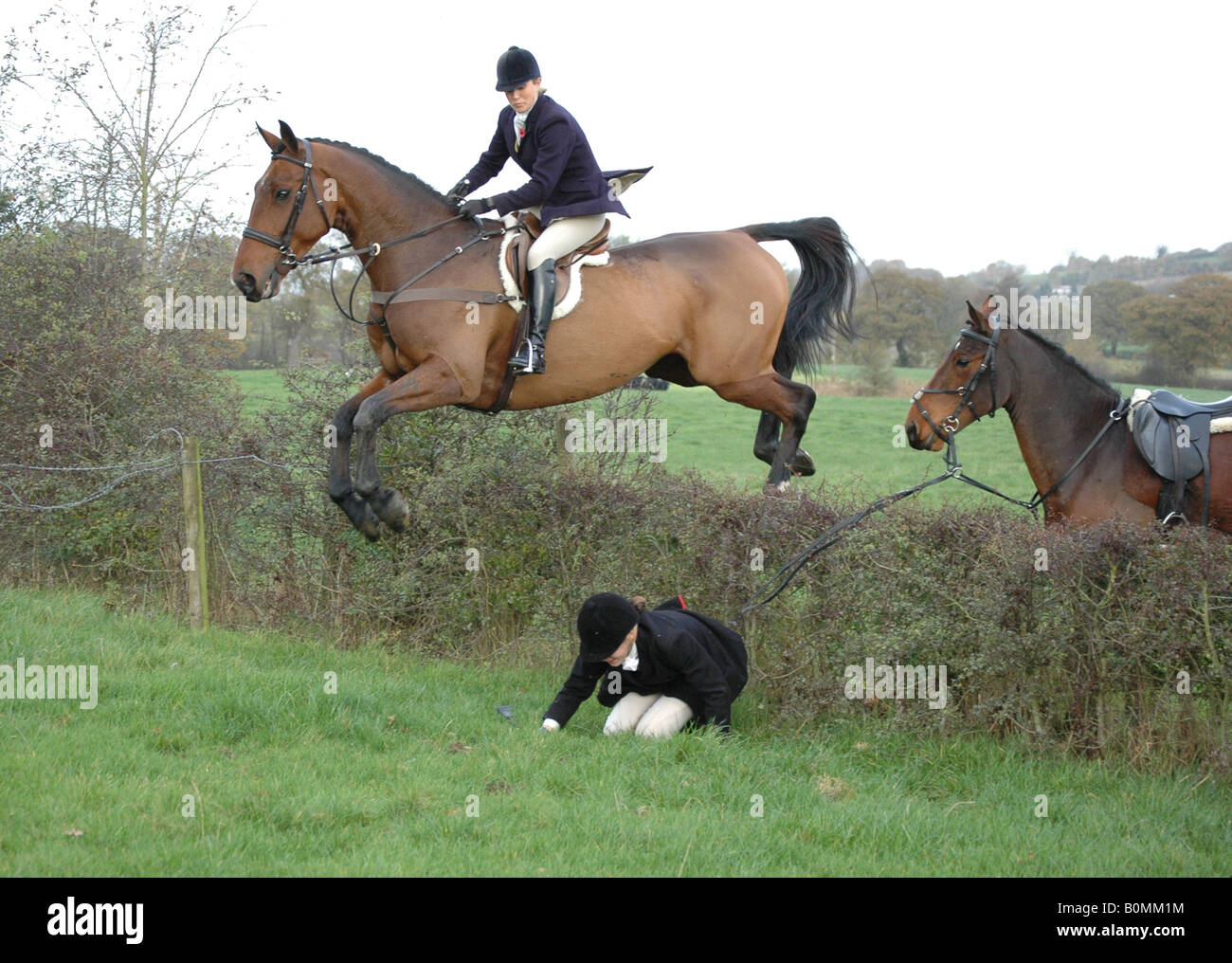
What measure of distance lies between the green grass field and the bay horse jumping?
2.00m

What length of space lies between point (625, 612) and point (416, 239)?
3.03 meters

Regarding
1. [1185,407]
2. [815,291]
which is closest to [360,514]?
[815,291]

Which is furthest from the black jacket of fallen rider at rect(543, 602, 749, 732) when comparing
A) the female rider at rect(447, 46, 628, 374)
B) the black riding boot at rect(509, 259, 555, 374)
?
the female rider at rect(447, 46, 628, 374)

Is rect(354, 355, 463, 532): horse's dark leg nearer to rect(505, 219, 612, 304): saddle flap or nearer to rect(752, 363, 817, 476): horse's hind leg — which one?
rect(505, 219, 612, 304): saddle flap

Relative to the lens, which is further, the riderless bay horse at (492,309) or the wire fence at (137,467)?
the wire fence at (137,467)

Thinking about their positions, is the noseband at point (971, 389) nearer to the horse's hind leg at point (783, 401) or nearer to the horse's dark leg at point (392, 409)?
the horse's hind leg at point (783, 401)

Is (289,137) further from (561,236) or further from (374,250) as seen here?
(561,236)

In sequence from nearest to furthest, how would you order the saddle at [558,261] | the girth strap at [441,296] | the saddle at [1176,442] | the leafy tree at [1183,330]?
1. the saddle at [1176,442]
2. the girth strap at [441,296]
3. the saddle at [558,261]
4. the leafy tree at [1183,330]

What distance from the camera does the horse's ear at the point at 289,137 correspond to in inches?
248

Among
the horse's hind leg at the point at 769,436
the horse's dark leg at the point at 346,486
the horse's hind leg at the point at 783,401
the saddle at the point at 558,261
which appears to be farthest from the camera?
the horse's hind leg at the point at 769,436

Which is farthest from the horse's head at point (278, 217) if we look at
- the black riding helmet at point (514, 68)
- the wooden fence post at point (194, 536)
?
the wooden fence post at point (194, 536)

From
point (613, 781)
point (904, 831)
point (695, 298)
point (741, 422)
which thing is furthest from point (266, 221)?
point (741, 422)

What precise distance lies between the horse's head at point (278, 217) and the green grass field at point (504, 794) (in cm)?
244

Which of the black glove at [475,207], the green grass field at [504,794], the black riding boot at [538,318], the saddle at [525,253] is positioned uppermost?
the black glove at [475,207]
